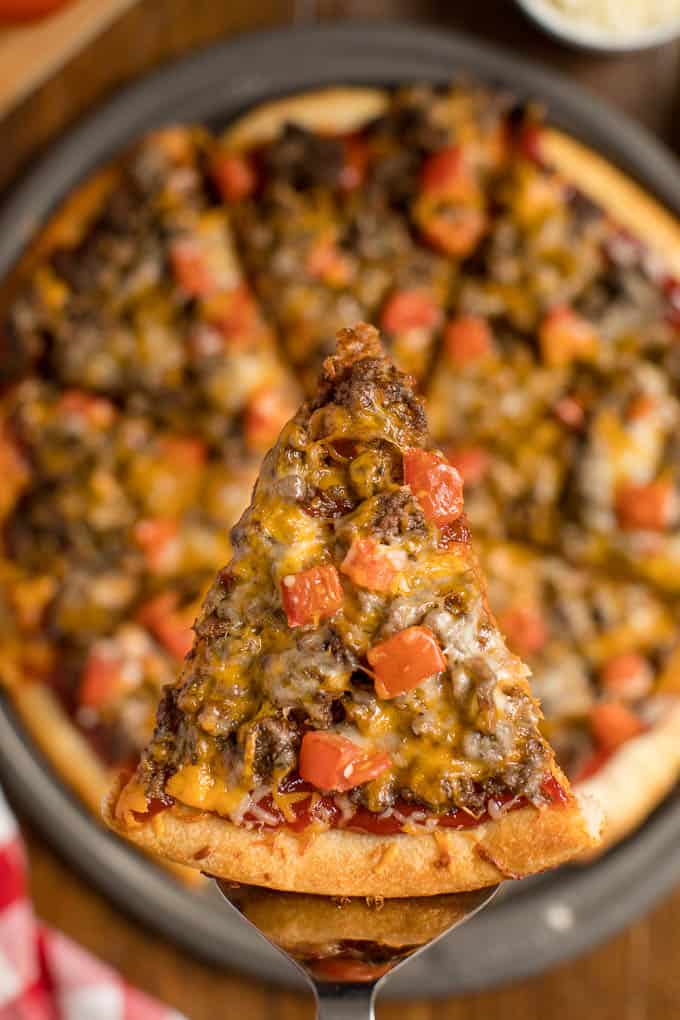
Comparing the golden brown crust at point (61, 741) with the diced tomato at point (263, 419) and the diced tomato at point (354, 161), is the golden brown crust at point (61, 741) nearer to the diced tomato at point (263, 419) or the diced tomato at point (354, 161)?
the diced tomato at point (263, 419)

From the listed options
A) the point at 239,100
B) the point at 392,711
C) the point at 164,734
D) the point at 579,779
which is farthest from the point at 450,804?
the point at 239,100

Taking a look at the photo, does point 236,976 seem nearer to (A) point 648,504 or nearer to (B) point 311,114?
(A) point 648,504

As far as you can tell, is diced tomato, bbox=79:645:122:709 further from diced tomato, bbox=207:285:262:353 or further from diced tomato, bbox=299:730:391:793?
diced tomato, bbox=299:730:391:793

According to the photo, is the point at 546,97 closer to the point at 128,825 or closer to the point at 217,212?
the point at 217,212

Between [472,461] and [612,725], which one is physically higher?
[472,461]

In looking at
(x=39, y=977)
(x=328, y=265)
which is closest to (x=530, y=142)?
(x=328, y=265)

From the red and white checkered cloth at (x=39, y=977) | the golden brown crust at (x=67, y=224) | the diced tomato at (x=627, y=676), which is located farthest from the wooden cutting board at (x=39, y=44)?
the diced tomato at (x=627, y=676)

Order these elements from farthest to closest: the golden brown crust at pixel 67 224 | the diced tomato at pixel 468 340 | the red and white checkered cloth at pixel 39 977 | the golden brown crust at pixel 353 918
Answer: the diced tomato at pixel 468 340, the golden brown crust at pixel 67 224, the red and white checkered cloth at pixel 39 977, the golden brown crust at pixel 353 918
